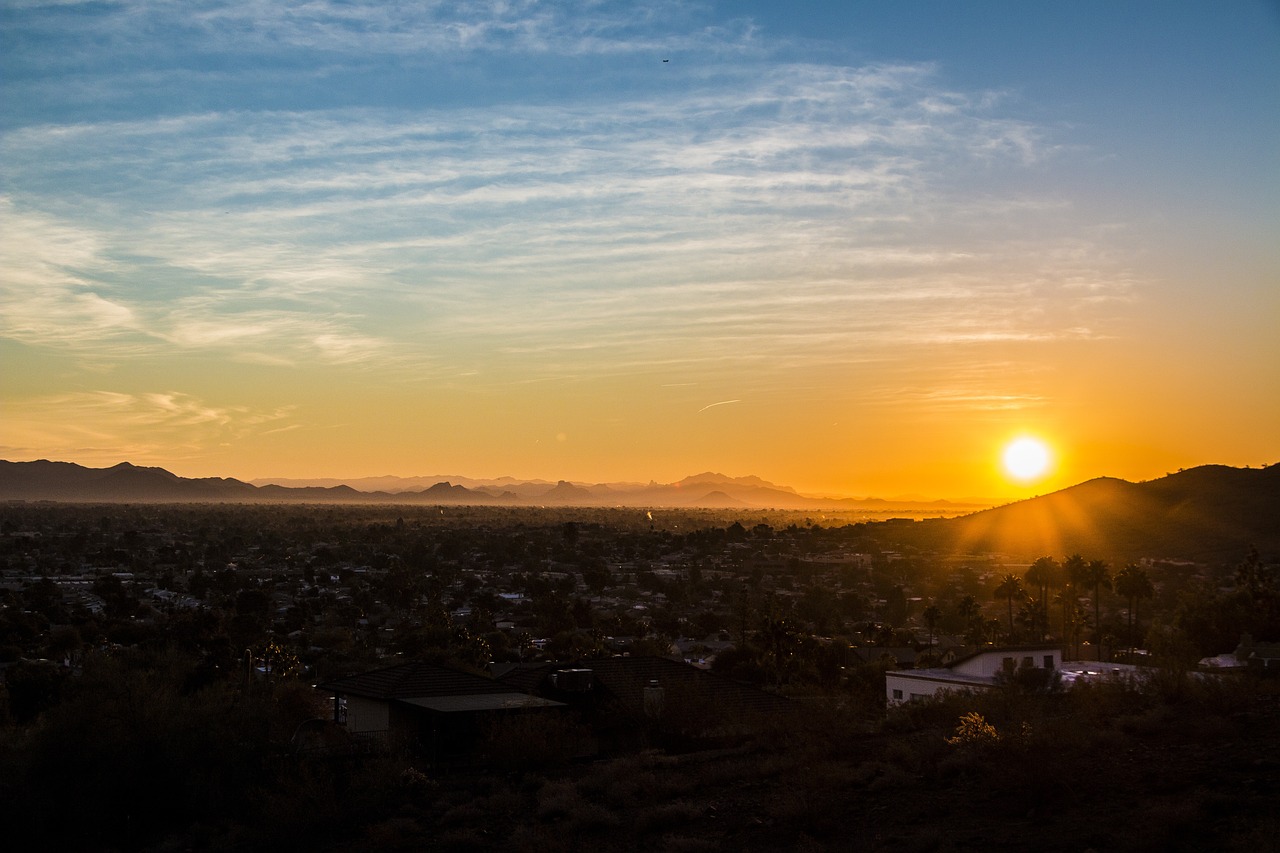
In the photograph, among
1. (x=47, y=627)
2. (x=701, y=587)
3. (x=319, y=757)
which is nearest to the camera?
(x=319, y=757)

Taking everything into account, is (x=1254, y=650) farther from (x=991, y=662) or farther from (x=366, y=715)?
(x=366, y=715)

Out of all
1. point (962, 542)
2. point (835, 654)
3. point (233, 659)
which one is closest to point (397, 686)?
point (233, 659)

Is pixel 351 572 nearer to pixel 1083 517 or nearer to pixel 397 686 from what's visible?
pixel 397 686

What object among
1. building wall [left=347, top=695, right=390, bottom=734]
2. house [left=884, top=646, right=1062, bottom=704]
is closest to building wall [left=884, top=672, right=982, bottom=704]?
house [left=884, top=646, right=1062, bottom=704]

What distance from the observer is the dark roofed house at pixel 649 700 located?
3372 cm

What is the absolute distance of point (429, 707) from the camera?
3194 cm

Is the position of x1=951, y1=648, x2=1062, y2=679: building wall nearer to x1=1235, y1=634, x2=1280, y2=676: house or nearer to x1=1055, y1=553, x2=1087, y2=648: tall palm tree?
x1=1235, y1=634, x2=1280, y2=676: house

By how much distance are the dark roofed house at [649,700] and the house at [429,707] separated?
1.24m

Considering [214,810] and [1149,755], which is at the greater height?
[1149,755]

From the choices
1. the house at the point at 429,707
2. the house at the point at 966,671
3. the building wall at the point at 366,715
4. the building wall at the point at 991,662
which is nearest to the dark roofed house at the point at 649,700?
the house at the point at 429,707

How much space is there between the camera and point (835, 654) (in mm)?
57062

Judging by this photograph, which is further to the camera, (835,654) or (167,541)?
(167,541)

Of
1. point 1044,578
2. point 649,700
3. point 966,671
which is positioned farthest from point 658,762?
point 1044,578

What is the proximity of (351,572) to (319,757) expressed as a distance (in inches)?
3224
